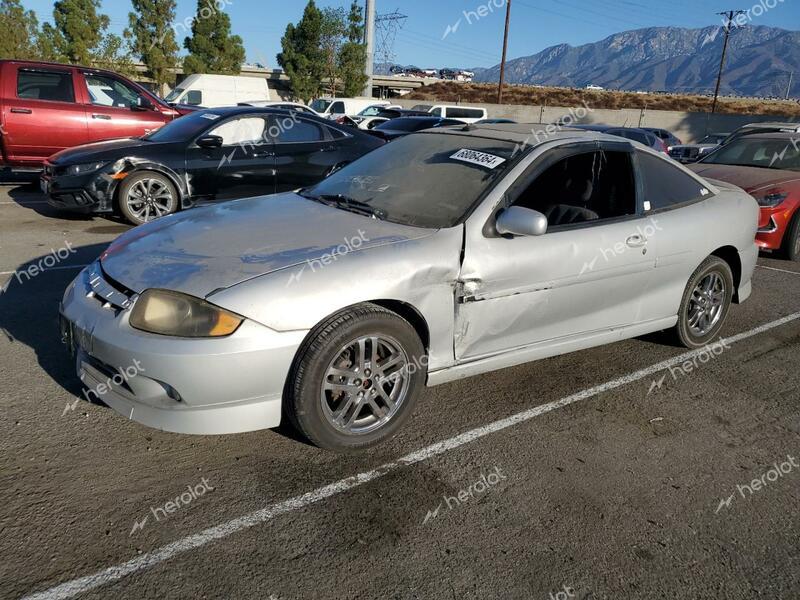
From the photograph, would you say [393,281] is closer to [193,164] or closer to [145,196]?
[193,164]

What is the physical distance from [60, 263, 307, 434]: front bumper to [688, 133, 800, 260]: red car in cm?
645

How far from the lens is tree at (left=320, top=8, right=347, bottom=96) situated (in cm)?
4581

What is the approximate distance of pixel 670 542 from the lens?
2.61m

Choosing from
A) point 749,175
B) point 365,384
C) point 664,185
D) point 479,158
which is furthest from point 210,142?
point 749,175

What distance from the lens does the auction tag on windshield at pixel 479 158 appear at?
3719 mm

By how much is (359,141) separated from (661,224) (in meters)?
5.49

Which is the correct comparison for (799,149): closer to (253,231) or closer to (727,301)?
(727,301)

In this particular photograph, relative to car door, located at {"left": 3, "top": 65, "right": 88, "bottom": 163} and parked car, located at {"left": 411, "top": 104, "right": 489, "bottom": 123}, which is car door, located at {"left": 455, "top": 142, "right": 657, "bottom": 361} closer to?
car door, located at {"left": 3, "top": 65, "right": 88, "bottom": 163}

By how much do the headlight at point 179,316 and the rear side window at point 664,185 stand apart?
2.89 m

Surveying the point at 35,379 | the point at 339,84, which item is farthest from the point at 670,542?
the point at 339,84

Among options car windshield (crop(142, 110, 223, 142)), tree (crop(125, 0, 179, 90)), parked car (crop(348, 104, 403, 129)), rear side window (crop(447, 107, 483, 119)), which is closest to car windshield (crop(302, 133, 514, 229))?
car windshield (crop(142, 110, 223, 142))

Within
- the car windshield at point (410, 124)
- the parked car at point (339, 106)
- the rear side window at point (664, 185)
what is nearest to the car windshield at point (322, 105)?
the parked car at point (339, 106)

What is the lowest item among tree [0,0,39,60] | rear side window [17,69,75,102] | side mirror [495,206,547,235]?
side mirror [495,206,547,235]

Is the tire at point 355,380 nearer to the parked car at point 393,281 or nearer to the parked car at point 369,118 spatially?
the parked car at point 393,281
